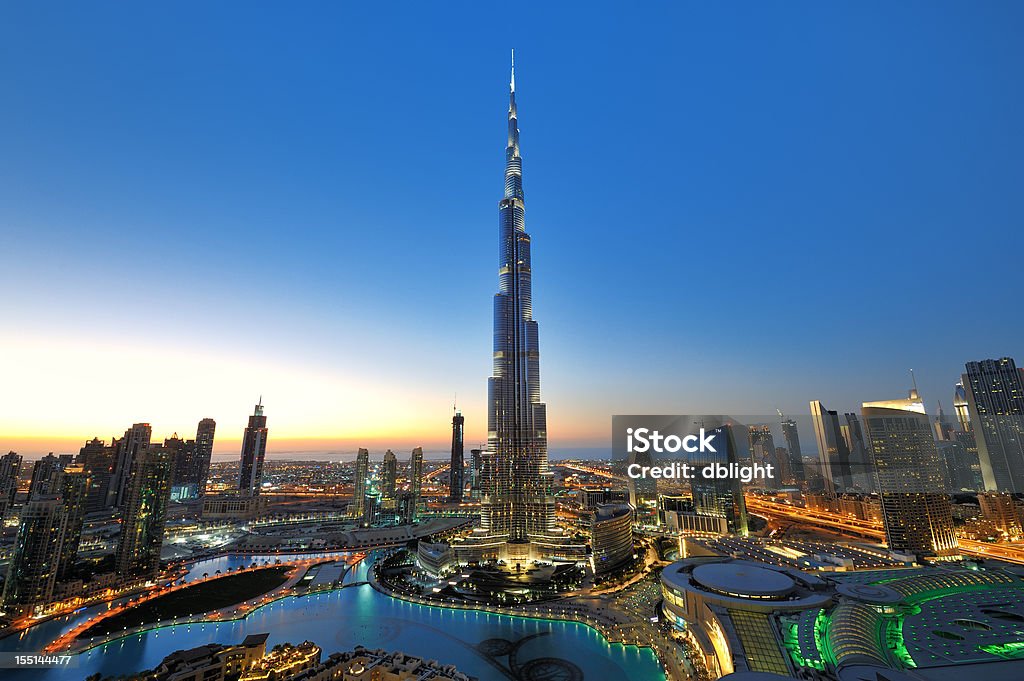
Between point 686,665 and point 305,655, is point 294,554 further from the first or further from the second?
point 686,665

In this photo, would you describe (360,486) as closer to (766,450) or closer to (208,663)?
(208,663)

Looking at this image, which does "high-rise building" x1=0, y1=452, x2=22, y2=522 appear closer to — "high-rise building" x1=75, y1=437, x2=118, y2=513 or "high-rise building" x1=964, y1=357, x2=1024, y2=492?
"high-rise building" x1=75, y1=437, x2=118, y2=513

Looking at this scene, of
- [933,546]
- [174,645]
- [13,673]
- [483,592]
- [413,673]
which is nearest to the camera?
[413,673]

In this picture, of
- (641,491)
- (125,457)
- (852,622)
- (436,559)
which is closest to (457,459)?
(641,491)

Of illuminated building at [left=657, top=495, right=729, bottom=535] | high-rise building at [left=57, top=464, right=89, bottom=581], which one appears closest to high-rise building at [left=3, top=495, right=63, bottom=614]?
high-rise building at [left=57, top=464, right=89, bottom=581]

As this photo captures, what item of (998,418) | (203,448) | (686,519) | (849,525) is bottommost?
(849,525)

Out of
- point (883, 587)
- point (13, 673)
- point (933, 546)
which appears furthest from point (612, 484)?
point (13, 673)
